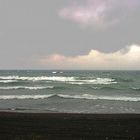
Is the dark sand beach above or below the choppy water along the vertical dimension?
above

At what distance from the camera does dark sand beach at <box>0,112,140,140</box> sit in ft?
35.7

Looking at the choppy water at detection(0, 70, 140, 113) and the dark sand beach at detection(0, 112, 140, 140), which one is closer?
the dark sand beach at detection(0, 112, 140, 140)

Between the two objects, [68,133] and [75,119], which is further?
[75,119]

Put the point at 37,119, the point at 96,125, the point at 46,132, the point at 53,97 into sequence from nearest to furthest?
the point at 46,132 < the point at 96,125 < the point at 37,119 < the point at 53,97

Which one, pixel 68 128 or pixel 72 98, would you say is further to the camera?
pixel 72 98

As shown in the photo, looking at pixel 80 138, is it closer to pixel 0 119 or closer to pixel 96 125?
pixel 96 125

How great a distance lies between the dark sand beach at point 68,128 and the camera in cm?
1089

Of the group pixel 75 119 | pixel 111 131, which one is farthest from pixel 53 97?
pixel 111 131

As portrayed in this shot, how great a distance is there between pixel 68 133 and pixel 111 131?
1.29 m

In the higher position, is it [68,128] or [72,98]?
[68,128]

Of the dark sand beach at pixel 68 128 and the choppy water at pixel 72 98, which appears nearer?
the dark sand beach at pixel 68 128

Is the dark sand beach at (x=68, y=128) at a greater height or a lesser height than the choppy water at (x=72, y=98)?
greater

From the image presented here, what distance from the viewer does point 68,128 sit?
12.2m

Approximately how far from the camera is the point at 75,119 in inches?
557
